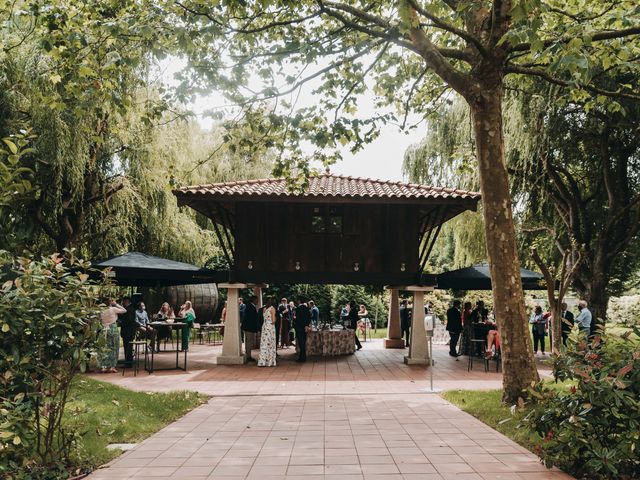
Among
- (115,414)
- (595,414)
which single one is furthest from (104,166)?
(595,414)

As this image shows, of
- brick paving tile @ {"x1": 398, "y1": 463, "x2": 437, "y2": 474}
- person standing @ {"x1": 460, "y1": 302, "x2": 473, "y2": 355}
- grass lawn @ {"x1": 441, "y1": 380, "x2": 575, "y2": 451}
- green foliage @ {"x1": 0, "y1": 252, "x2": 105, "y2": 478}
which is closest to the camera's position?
green foliage @ {"x1": 0, "y1": 252, "x2": 105, "y2": 478}

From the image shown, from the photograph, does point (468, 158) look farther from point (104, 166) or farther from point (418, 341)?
point (104, 166)

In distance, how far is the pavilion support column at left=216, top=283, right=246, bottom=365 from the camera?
1560cm

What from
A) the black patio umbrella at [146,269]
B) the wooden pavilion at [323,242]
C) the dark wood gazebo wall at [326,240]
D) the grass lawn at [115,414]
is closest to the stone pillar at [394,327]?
the wooden pavilion at [323,242]

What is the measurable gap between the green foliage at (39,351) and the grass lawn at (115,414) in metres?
0.28

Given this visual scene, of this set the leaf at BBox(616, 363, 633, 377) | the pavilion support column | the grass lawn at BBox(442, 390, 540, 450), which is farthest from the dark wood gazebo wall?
the leaf at BBox(616, 363, 633, 377)

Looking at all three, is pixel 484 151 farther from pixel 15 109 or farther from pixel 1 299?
pixel 15 109

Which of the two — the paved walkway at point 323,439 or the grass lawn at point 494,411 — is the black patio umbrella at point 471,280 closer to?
the paved walkway at point 323,439

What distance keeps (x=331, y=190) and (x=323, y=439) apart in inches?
384

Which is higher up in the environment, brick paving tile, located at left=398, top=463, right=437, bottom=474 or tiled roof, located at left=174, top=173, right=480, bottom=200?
tiled roof, located at left=174, top=173, right=480, bottom=200

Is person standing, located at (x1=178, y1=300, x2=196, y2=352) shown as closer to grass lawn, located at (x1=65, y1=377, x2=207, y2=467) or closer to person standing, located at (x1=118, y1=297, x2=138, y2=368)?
person standing, located at (x1=118, y1=297, x2=138, y2=368)

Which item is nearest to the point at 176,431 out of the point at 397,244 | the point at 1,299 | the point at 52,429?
the point at 52,429

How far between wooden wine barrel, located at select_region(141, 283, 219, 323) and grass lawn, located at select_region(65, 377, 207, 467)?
15.8m

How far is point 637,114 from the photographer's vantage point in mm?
14781
